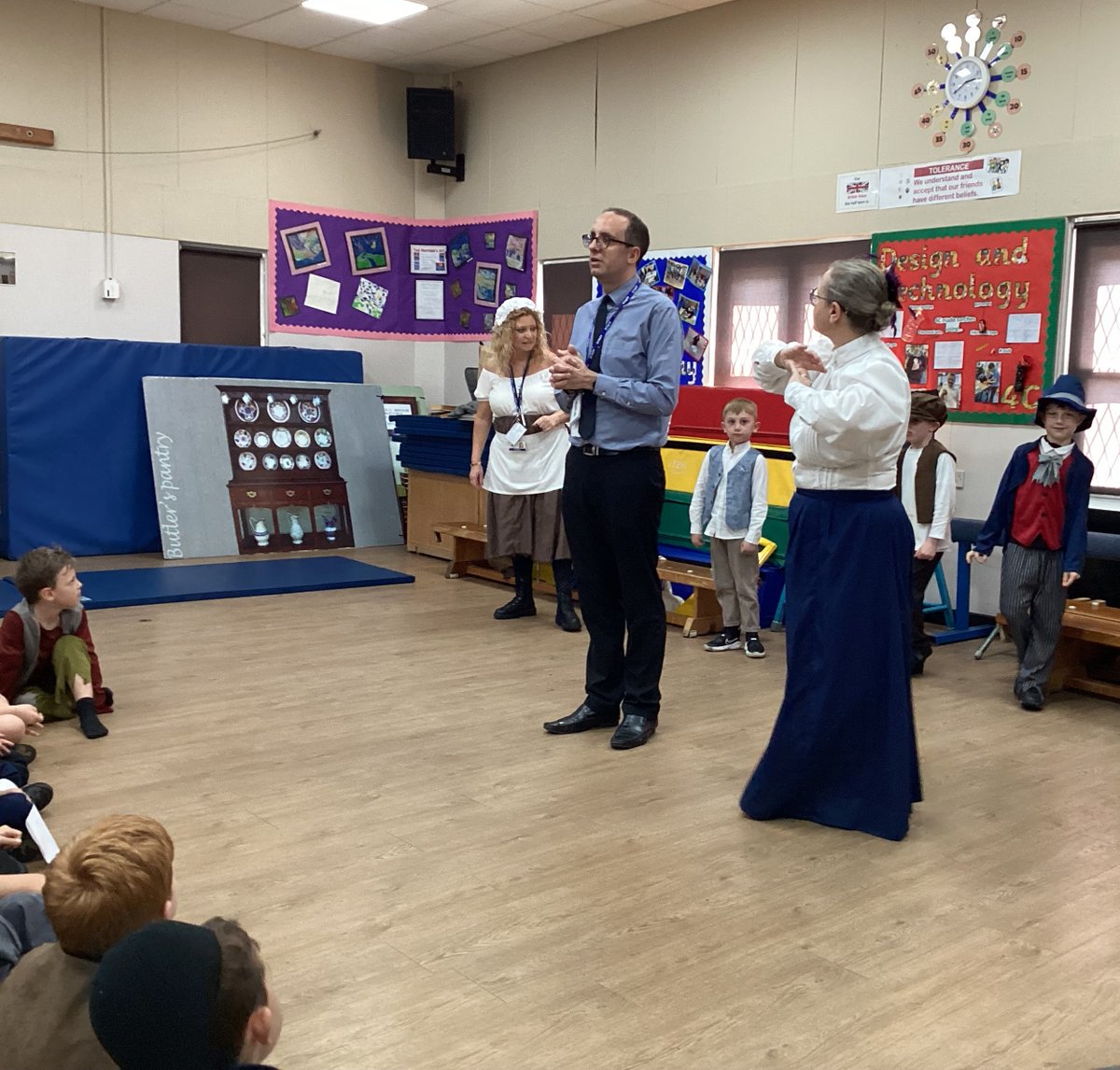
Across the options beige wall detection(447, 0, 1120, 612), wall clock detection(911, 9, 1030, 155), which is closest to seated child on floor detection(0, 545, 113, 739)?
beige wall detection(447, 0, 1120, 612)

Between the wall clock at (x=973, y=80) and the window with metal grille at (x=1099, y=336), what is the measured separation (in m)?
0.77

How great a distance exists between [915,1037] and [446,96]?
332 inches

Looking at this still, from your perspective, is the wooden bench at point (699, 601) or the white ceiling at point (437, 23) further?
the white ceiling at point (437, 23)

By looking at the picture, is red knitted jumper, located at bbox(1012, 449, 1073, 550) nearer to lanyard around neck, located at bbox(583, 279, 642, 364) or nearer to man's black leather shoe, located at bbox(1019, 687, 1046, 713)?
man's black leather shoe, located at bbox(1019, 687, 1046, 713)

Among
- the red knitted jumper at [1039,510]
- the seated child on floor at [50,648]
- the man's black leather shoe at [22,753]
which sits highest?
the red knitted jumper at [1039,510]

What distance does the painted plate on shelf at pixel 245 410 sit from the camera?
8102 millimetres

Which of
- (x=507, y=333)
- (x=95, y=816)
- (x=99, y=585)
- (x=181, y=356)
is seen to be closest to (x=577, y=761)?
(x=95, y=816)

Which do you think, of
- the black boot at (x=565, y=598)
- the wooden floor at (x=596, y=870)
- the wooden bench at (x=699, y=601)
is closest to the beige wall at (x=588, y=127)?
the wooden bench at (x=699, y=601)

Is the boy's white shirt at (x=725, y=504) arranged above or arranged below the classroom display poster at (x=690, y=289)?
below

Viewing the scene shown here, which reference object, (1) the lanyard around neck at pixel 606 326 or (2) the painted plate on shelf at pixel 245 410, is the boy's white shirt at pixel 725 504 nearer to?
(1) the lanyard around neck at pixel 606 326

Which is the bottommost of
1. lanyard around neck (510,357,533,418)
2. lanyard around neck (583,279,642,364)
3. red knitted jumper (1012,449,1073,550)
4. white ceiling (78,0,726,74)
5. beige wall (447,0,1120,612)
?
red knitted jumper (1012,449,1073,550)

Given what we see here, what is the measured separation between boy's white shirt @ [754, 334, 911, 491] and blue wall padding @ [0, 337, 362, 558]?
18.3 ft

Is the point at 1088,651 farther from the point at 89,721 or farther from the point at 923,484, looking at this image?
the point at 89,721

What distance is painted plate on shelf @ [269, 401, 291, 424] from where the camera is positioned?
8.23 m
